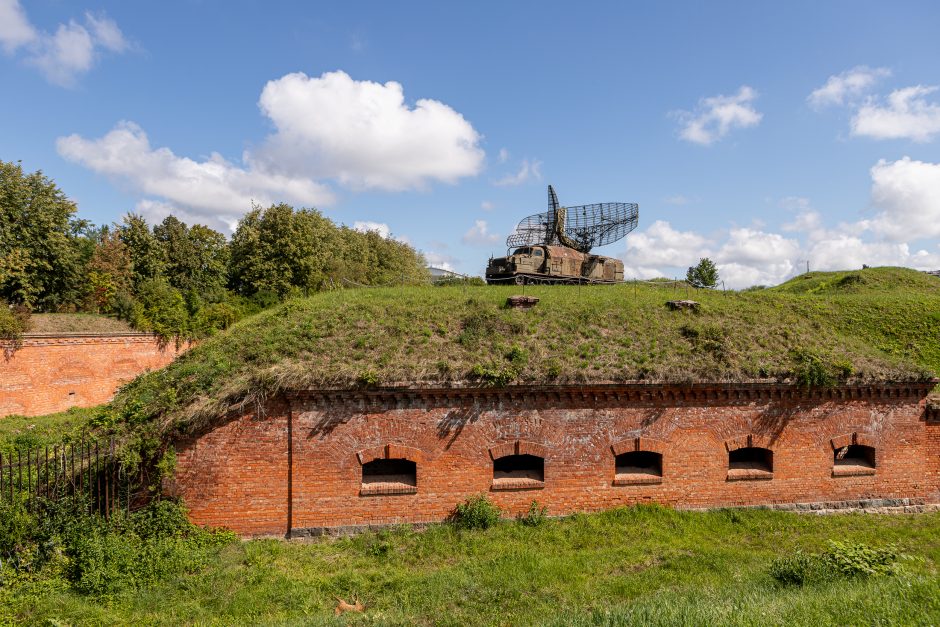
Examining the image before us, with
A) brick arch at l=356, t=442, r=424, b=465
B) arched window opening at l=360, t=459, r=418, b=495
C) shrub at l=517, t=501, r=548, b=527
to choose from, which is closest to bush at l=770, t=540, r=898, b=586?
shrub at l=517, t=501, r=548, b=527

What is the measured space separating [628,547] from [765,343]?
6.78 meters

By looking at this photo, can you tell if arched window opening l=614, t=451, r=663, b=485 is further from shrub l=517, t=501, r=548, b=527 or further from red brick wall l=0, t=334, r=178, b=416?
red brick wall l=0, t=334, r=178, b=416

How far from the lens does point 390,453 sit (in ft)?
33.7

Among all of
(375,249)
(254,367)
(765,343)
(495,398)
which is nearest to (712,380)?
(765,343)

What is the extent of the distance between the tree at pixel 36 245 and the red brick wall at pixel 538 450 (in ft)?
85.3

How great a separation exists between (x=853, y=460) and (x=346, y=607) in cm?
1282

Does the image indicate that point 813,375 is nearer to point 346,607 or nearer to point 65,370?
point 346,607

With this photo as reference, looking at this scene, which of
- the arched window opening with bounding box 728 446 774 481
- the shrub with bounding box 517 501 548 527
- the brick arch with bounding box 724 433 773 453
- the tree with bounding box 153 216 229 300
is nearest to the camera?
the shrub with bounding box 517 501 548 527

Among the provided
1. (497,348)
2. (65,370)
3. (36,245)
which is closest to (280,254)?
(36,245)

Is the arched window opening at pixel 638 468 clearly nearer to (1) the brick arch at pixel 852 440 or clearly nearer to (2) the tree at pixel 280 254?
(1) the brick arch at pixel 852 440

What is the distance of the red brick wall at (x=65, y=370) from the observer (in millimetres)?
20641

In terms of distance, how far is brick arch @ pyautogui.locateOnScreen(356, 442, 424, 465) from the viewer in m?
10.2

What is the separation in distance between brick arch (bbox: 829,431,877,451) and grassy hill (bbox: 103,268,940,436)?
143cm

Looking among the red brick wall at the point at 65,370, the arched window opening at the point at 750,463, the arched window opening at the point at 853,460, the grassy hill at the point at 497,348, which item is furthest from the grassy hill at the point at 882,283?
the red brick wall at the point at 65,370
